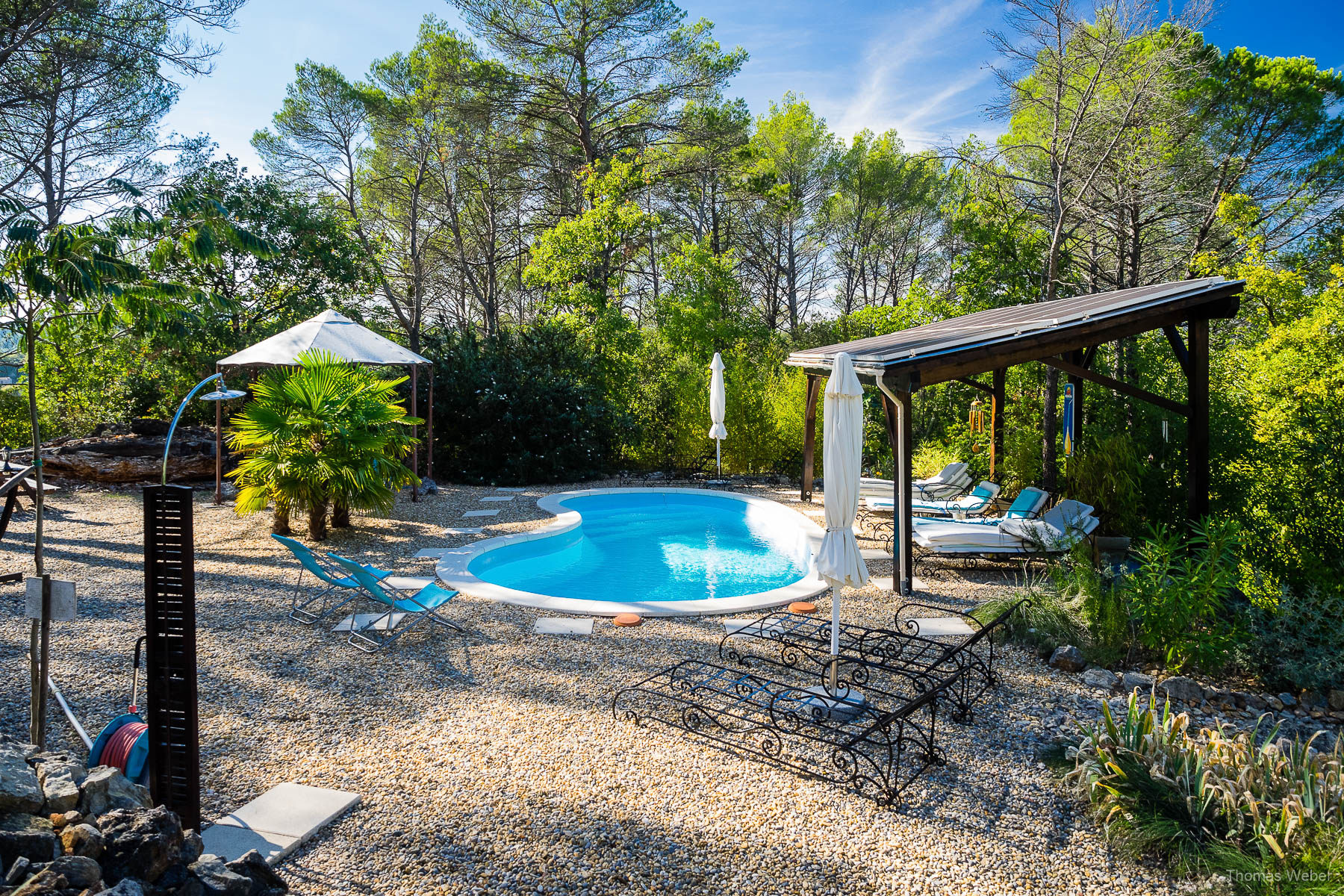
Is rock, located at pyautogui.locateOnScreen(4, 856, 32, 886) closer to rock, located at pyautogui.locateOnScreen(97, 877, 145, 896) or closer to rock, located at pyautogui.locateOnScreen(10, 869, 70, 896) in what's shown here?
rock, located at pyautogui.locateOnScreen(10, 869, 70, 896)

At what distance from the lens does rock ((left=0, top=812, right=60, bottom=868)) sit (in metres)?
2.38

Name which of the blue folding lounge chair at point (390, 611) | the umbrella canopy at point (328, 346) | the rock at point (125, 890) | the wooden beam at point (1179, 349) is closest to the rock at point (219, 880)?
the rock at point (125, 890)

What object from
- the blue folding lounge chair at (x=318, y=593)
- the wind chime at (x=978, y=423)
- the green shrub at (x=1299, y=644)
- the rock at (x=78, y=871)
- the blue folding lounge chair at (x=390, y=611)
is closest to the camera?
the rock at (x=78, y=871)

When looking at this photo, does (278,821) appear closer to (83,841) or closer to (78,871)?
(83,841)

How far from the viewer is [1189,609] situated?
200 inches

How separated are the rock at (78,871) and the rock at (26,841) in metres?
0.08

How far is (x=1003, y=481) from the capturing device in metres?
11.0

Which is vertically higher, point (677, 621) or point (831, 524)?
point (831, 524)

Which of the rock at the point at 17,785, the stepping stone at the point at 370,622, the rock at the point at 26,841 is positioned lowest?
the stepping stone at the point at 370,622

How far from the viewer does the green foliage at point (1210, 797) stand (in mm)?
2926

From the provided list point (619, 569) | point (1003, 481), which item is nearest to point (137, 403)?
point (619, 569)

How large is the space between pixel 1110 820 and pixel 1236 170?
58.8ft

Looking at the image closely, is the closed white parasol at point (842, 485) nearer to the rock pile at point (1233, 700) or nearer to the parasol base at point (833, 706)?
the parasol base at point (833, 706)

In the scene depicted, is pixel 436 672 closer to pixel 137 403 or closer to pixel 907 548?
pixel 907 548
